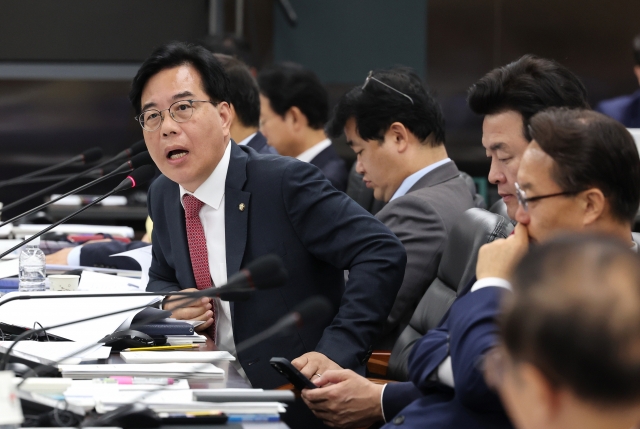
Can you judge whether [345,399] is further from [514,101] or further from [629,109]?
[629,109]

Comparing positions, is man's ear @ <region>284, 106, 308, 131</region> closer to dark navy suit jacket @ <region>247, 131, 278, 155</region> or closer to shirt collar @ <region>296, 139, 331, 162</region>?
shirt collar @ <region>296, 139, 331, 162</region>

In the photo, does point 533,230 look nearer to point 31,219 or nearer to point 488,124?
point 488,124

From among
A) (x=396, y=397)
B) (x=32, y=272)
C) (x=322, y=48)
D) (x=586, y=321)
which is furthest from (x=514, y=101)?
(x=322, y=48)

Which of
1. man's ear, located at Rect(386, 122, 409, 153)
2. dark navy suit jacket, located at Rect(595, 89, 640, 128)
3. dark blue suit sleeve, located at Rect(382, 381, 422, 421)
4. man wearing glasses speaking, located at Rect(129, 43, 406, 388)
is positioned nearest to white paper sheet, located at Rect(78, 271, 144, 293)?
man wearing glasses speaking, located at Rect(129, 43, 406, 388)

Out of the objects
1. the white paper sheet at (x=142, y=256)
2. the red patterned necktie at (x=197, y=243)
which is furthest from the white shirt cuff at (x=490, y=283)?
the white paper sheet at (x=142, y=256)

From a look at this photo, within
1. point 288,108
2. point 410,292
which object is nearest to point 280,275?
point 410,292

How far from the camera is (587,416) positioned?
0.77 meters

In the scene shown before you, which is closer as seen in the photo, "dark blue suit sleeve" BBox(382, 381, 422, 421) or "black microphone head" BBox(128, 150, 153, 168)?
"dark blue suit sleeve" BBox(382, 381, 422, 421)

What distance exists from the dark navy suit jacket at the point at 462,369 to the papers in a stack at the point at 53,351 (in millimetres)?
593

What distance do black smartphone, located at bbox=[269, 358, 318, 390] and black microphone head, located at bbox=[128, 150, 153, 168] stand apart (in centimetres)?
78

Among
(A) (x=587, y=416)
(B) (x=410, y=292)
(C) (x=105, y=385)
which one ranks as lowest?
(B) (x=410, y=292)

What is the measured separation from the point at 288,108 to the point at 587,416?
11.3 ft

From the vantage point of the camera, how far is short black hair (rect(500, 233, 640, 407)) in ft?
2.44

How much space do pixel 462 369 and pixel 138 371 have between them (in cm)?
57
